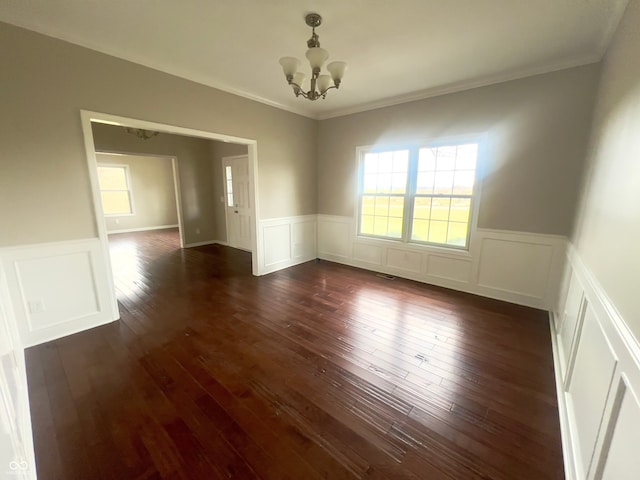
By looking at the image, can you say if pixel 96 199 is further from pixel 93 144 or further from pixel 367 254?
pixel 367 254

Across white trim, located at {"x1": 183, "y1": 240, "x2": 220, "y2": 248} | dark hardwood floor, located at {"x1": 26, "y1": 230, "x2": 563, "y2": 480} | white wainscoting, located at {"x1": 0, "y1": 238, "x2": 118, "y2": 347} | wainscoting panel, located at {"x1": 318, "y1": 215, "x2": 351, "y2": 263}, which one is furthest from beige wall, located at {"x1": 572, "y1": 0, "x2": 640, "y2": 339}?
white trim, located at {"x1": 183, "y1": 240, "x2": 220, "y2": 248}

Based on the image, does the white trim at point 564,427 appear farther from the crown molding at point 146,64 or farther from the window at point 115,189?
the window at point 115,189

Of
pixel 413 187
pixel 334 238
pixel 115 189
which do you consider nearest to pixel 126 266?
pixel 334 238

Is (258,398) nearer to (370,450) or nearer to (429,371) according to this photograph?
(370,450)

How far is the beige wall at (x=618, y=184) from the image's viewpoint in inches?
44.2

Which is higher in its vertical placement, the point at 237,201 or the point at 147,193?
the point at 147,193

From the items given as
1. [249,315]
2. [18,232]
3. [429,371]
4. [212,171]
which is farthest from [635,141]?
[212,171]

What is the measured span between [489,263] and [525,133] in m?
1.62

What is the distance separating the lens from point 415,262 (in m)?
4.11

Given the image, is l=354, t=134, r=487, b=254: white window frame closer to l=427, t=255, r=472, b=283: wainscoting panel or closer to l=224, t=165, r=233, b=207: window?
l=427, t=255, r=472, b=283: wainscoting panel

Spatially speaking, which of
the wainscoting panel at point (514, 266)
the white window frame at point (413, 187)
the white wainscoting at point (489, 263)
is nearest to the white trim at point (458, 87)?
the white window frame at point (413, 187)

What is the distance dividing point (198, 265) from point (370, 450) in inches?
171

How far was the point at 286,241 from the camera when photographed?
4.73 metres

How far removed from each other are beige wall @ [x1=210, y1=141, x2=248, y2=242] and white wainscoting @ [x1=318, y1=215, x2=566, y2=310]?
350 cm
